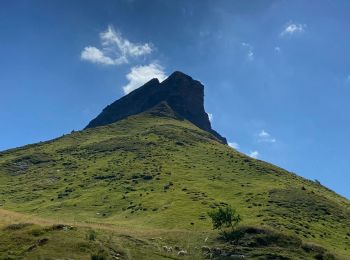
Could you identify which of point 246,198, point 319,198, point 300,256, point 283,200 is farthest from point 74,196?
point 300,256

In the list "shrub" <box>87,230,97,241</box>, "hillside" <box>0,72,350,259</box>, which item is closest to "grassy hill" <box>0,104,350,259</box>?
"hillside" <box>0,72,350,259</box>

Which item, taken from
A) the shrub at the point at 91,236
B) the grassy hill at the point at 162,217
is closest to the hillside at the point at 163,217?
the grassy hill at the point at 162,217

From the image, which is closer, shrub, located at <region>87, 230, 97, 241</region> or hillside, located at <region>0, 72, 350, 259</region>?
shrub, located at <region>87, 230, 97, 241</region>

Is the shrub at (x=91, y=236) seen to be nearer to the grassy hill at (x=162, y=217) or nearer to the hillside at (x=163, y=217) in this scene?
the hillside at (x=163, y=217)

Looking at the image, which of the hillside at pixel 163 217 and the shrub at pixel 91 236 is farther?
the hillside at pixel 163 217

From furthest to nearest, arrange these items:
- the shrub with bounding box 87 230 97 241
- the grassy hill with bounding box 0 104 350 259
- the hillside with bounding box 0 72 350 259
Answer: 1. the hillside with bounding box 0 72 350 259
2. the grassy hill with bounding box 0 104 350 259
3. the shrub with bounding box 87 230 97 241

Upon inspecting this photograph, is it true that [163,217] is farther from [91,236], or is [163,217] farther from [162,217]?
[91,236]

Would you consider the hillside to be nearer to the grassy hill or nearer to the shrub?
the grassy hill

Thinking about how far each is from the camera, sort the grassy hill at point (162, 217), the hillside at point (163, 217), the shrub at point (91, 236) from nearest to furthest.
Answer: the shrub at point (91, 236) < the grassy hill at point (162, 217) < the hillside at point (163, 217)

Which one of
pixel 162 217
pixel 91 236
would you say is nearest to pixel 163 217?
pixel 162 217

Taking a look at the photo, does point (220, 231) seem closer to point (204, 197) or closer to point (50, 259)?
point (50, 259)

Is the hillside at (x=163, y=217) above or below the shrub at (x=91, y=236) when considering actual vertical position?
above

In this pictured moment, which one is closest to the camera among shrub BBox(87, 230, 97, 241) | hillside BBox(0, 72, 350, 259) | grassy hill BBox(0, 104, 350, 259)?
shrub BBox(87, 230, 97, 241)

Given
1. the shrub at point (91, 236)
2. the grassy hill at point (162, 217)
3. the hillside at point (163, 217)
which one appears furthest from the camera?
the hillside at point (163, 217)
